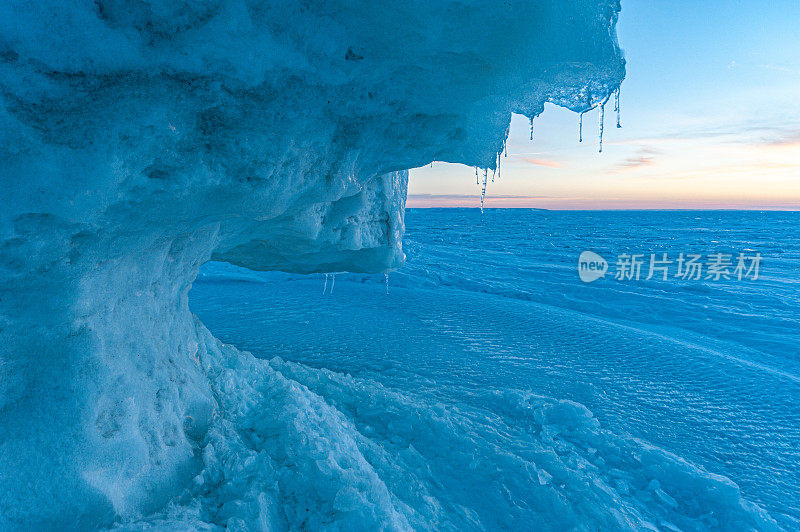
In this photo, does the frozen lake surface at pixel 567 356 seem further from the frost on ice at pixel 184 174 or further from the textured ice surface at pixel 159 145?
the textured ice surface at pixel 159 145

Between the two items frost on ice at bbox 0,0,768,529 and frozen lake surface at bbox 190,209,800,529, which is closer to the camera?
frost on ice at bbox 0,0,768,529

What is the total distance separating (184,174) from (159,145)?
0.15 meters

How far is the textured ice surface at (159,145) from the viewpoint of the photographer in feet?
4.67

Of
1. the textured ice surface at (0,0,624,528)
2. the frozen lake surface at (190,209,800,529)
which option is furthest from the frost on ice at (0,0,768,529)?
the frozen lake surface at (190,209,800,529)

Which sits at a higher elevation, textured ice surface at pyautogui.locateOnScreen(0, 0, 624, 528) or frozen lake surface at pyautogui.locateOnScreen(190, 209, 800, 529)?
textured ice surface at pyautogui.locateOnScreen(0, 0, 624, 528)

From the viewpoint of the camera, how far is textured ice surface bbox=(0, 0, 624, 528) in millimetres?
1425

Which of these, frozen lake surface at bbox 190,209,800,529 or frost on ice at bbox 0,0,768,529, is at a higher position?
frost on ice at bbox 0,0,768,529

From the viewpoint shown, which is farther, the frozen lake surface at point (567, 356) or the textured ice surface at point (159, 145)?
the frozen lake surface at point (567, 356)

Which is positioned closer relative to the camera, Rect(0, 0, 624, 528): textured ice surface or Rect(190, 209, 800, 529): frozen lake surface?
Rect(0, 0, 624, 528): textured ice surface

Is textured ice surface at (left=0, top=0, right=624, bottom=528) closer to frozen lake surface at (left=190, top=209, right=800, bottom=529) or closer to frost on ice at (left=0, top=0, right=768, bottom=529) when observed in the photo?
frost on ice at (left=0, top=0, right=768, bottom=529)

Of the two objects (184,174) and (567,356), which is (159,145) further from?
(567,356)

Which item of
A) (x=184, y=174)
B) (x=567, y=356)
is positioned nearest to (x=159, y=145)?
(x=184, y=174)

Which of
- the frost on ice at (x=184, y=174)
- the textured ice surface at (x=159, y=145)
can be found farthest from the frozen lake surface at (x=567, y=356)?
the textured ice surface at (x=159, y=145)

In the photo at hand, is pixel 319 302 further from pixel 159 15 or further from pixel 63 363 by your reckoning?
pixel 159 15
